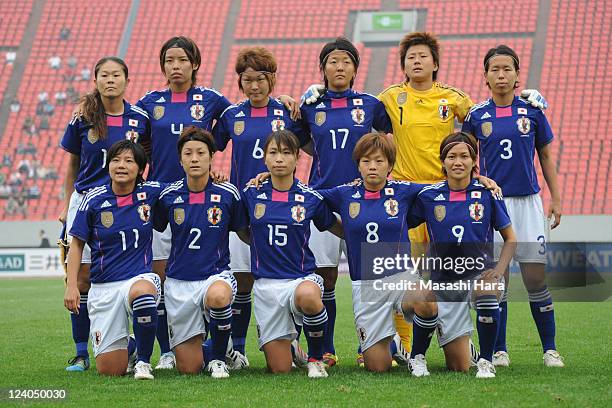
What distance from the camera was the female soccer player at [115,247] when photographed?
5.39 metres

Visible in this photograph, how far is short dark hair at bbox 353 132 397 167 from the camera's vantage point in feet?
17.4

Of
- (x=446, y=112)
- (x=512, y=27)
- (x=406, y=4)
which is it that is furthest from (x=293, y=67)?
(x=446, y=112)

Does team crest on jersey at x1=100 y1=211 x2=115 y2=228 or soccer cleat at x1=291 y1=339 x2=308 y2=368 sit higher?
team crest on jersey at x1=100 y1=211 x2=115 y2=228

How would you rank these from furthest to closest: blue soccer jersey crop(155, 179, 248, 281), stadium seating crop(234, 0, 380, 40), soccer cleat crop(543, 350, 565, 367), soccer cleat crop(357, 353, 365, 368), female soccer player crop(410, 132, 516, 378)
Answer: stadium seating crop(234, 0, 380, 40) < soccer cleat crop(357, 353, 365, 368) < soccer cleat crop(543, 350, 565, 367) < blue soccer jersey crop(155, 179, 248, 281) < female soccer player crop(410, 132, 516, 378)

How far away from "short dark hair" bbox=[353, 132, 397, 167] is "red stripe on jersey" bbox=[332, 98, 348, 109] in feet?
1.78

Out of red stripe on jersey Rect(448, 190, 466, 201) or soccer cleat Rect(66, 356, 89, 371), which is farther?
soccer cleat Rect(66, 356, 89, 371)

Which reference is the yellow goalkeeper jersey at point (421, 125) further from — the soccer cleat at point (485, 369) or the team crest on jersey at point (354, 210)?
the soccer cleat at point (485, 369)

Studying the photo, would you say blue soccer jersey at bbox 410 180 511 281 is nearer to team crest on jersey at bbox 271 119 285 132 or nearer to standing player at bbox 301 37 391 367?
standing player at bbox 301 37 391 367

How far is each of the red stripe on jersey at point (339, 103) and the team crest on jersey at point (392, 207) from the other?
800 millimetres

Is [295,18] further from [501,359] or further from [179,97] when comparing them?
[501,359]

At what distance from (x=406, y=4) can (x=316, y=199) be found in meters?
22.1

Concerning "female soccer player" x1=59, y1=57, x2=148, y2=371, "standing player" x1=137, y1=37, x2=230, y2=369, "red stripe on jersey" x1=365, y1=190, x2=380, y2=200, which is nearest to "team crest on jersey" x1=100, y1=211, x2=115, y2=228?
"female soccer player" x1=59, y1=57, x2=148, y2=371

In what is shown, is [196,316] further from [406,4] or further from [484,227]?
[406,4]

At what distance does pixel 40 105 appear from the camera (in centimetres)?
2520
